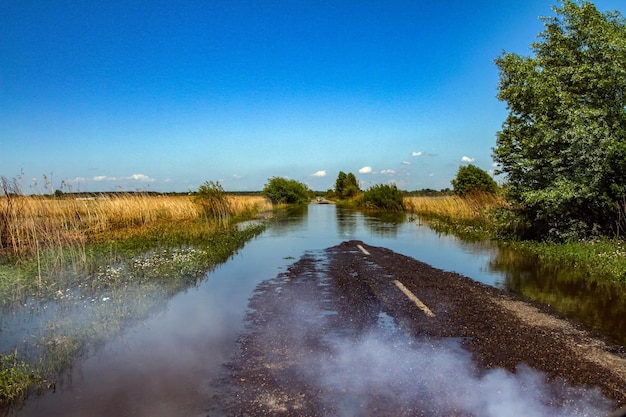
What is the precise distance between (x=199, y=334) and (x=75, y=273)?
583 centimetres

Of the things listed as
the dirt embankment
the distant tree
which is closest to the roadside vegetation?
the dirt embankment

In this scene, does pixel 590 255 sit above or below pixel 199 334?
above

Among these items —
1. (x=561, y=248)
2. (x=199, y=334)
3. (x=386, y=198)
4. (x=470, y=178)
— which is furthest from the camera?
(x=386, y=198)

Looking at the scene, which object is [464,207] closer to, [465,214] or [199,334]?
[465,214]

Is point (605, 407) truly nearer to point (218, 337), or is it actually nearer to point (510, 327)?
point (510, 327)

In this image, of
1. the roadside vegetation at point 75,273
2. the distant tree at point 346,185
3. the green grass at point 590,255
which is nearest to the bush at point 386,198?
the distant tree at point 346,185

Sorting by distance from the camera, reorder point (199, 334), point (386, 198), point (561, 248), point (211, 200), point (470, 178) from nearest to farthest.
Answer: point (199, 334), point (561, 248), point (211, 200), point (470, 178), point (386, 198)

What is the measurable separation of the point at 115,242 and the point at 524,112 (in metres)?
16.8

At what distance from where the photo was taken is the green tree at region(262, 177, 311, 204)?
6694 cm

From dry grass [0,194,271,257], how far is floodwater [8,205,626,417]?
5.08m

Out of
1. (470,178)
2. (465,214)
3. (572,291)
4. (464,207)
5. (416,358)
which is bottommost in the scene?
(572,291)

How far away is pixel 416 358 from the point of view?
18.1 feet

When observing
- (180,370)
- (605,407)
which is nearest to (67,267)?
(180,370)

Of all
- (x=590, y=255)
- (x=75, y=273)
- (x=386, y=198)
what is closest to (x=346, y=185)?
(x=386, y=198)
